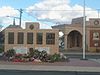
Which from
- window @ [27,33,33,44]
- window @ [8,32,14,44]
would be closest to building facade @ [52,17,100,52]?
window @ [27,33,33,44]

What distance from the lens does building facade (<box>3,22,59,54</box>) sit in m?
45.7

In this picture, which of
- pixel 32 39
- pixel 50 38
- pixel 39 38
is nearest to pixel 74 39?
pixel 50 38

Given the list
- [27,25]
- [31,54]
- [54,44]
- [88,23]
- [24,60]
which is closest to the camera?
[24,60]

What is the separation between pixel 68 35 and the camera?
283ft

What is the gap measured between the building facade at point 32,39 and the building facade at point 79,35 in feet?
112

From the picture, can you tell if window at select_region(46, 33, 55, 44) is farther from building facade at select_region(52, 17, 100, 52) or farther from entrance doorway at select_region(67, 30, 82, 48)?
entrance doorway at select_region(67, 30, 82, 48)

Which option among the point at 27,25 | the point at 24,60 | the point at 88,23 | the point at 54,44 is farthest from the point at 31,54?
the point at 88,23

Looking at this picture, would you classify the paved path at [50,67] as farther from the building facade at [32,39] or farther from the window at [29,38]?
the window at [29,38]

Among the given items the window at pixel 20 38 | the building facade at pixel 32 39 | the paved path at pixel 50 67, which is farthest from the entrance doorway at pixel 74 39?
the paved path at pixel 50 67

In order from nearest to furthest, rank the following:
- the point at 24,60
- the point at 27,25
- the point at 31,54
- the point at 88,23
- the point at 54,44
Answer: the point at 24,60
the point at 31,54
the point at 54,44
the point at 27,25
the point at 88,23

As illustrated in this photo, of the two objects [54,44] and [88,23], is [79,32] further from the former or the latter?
[54,44]

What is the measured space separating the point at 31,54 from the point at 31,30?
10270 mm

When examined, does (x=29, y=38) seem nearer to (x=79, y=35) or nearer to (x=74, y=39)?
(x=79, y=35)

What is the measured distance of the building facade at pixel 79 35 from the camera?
80625 millimetres
